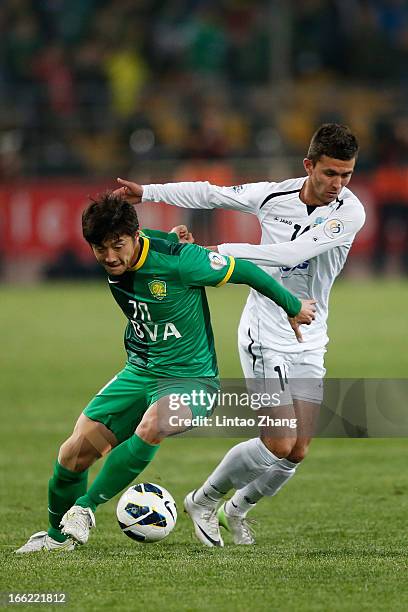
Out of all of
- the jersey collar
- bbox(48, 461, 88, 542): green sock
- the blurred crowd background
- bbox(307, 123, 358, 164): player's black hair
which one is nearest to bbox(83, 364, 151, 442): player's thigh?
bbox(48, 461, 88, 542): green sock

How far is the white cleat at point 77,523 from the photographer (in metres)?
6.42

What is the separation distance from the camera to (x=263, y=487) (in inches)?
282

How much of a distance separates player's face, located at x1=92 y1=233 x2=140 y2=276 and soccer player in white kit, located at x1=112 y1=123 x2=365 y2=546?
72 cm

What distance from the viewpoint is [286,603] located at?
521 cm

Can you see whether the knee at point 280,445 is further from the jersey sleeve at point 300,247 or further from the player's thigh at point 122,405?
the jersey sleeve at point 300,247

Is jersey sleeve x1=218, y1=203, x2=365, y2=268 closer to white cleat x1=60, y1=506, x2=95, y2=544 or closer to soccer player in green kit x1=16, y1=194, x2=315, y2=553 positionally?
soccer player in green kit x1=16, y1=194, x2=315, y2=553

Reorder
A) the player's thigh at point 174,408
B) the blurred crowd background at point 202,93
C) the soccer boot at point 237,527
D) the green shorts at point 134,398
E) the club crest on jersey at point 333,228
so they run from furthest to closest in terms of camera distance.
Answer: the blurred crowd background at point 202,93, the soccer boot at point 237,527, the club crest on jersey at point 333,228, the green shorts at point 134,398, the player's thigh at point 174,408

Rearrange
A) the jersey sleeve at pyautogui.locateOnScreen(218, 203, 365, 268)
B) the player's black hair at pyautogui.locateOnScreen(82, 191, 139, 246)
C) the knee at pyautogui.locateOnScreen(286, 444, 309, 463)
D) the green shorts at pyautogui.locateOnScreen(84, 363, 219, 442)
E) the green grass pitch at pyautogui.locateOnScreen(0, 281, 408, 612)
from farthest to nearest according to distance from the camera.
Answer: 1. the knee at pyautogui.locateOnScreen(286, 444, 309, 463)
2. the jersey sleeve at pyautogui.locateOnScreen(218, 203, 365, 268)
3. the green shorts at pyautogui.locateOnScreen(84, 363, 219, 442)
4. the player's black hair at pyautogui.locateOnScreen(82, 191, 139, 246)
5. the green grass pitch at pyautogui.locateOnScreen(0, 281, 408, 612)

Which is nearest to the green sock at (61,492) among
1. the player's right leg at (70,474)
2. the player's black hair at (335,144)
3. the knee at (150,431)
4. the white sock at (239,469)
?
the player's right leg at (70,474)

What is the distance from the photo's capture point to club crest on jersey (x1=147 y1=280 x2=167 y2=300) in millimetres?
6391

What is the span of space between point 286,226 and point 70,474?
5.85 ft

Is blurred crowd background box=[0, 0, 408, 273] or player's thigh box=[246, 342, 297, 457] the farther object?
blurred crowd background box=[0, 0, 408, 273]

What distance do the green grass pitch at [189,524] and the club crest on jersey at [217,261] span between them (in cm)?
142

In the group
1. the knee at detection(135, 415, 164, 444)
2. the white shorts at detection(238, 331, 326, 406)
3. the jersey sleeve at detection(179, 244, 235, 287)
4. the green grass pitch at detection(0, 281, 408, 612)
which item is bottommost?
the green grass pitch at detection(0, 281, 408, 612)
